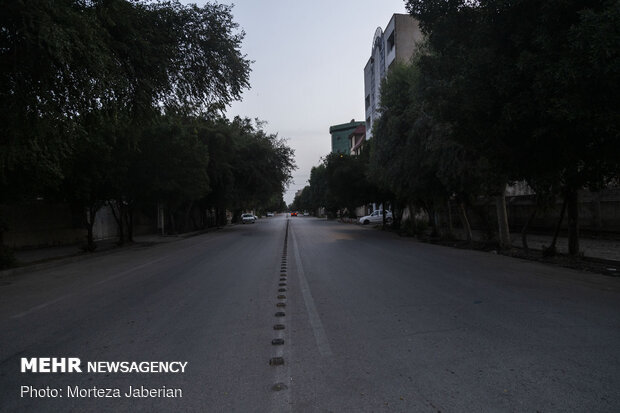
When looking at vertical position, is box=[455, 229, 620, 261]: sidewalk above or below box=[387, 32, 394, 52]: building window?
below

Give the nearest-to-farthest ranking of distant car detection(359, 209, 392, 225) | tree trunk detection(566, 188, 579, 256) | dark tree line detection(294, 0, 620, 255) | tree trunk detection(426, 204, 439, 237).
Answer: dark tree line detection(294, 0, 620, 255), tree trunk detection(566, 188, 579, 256), tree trunk detection(426, 204, 439, 237), distant car detection(359, 209, 392, 225)

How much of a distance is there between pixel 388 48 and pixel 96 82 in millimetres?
50619

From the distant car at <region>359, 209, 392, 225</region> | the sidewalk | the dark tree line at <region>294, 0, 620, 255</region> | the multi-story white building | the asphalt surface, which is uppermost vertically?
the multi-story white building

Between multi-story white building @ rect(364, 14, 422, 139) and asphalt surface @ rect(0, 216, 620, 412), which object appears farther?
multi-story white building @ rect(364, 14, 422, 139)

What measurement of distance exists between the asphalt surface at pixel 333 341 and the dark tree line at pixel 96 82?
353 cm

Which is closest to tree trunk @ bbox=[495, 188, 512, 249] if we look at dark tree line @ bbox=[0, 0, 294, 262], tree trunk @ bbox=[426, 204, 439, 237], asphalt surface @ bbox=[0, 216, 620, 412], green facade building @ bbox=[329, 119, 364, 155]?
asphalt surface @ bbox=[0, 216, 620, 412]

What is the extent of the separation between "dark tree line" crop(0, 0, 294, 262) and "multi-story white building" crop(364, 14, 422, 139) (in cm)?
3020

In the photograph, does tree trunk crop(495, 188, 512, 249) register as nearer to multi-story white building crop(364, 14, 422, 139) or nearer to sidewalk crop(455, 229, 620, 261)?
sidewalk crop(455, 229, 620, 261)

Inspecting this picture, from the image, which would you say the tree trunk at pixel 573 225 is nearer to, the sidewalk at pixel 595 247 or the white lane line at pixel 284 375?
the sidewalk at pixel 595 247

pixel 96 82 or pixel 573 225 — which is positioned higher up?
pixel 96 82

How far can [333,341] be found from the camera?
5.08m

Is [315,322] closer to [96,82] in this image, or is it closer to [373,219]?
[96,82]

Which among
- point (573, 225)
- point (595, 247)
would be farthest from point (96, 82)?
point (595, 247)

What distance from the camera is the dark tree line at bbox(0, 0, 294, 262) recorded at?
7.18 m
